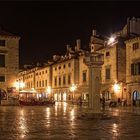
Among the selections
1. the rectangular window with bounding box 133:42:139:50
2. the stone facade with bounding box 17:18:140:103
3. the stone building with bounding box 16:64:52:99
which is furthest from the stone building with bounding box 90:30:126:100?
the stone building with bounding box 16:64:52:99

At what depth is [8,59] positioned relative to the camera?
6881 cm

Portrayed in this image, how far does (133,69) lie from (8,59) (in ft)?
76.7

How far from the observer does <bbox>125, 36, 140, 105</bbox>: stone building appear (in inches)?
2194

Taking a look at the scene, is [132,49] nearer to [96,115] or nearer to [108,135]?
[96,115]

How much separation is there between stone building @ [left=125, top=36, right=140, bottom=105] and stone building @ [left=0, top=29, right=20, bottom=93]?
69.4ft

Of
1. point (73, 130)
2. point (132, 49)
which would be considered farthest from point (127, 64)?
point (73, 130)

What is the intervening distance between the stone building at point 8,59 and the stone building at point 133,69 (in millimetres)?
21152

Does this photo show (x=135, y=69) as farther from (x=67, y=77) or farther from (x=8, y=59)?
(x=67, y=77)

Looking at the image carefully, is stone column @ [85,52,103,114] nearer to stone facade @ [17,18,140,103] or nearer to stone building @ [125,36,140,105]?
stone building @ [125,36,140,105]

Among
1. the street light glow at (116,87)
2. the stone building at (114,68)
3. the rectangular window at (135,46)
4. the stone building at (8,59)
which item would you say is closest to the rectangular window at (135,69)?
the rectangular window at (135,46)

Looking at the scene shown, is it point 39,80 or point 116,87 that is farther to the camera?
point 39,80

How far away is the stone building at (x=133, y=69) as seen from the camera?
5572 centimetres

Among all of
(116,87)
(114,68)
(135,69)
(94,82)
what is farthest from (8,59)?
(94,82)

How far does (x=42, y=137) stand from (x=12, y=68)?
52.8m
